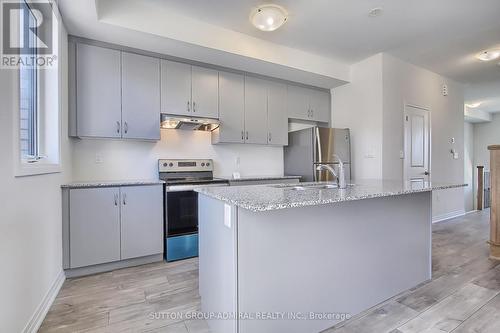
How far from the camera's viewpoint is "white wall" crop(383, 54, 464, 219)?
3.79 m

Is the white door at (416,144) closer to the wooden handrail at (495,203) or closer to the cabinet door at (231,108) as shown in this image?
the wooden handrail at (495,203)

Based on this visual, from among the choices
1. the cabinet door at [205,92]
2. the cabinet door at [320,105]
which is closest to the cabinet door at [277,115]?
the cabinet door at [320,105]

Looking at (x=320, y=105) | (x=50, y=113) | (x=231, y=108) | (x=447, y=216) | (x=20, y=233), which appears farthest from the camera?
Answer: (x=447, y=216)

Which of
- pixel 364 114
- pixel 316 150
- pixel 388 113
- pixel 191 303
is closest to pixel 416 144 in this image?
pixel 388 113

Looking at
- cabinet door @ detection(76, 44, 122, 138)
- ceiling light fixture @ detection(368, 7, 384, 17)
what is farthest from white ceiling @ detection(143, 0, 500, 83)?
cabinet door @ detection(76, 44, 122, 138)

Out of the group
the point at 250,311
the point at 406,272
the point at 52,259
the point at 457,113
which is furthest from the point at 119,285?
the point at 457,113

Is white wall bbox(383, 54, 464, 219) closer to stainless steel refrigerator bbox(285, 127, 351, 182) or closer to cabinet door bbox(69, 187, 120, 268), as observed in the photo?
stainless steel refrigerator bbox(285, 127, 351, 182)

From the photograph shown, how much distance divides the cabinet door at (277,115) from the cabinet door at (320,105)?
1.90ft

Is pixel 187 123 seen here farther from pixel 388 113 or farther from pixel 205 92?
pixel 388 113

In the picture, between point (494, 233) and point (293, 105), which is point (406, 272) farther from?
point (293, 105)

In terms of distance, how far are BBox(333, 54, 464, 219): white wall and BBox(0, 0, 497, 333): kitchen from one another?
32 millimetres

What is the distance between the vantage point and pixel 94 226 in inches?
99.3

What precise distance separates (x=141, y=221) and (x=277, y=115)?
2.41 m

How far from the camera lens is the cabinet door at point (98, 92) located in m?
2.64
